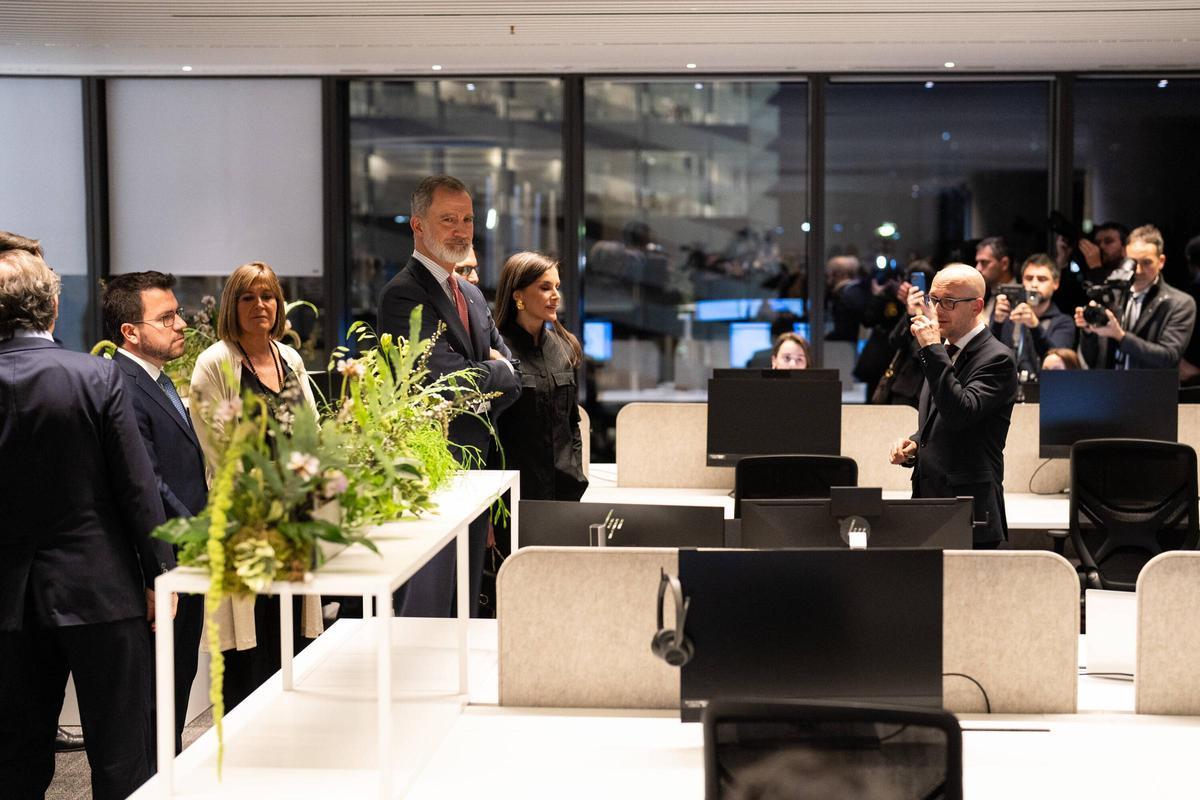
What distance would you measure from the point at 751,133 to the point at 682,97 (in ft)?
1.50

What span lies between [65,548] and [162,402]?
0.63 meters

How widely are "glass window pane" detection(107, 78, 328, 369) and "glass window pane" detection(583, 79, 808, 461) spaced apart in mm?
1636

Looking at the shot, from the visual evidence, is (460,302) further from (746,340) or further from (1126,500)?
(746,340)

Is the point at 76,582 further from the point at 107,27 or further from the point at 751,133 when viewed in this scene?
the point at 751,133

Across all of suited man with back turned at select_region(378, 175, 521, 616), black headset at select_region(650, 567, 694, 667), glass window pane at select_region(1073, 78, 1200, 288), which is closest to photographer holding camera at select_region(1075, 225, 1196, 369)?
glass window pane at select_region(1073, 78, 1200, 288)

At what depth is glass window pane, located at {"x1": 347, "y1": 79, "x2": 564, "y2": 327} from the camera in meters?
7.41

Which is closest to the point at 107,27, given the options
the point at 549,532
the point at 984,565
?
the point at 549,532

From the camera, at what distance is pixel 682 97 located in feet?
24.4

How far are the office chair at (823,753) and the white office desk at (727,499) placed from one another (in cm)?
258

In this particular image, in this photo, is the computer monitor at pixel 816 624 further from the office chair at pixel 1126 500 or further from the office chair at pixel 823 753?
the office chair at pixel 1126 500

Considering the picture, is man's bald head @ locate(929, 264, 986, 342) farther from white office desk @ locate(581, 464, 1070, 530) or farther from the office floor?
the office floor

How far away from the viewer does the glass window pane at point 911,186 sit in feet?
24.1

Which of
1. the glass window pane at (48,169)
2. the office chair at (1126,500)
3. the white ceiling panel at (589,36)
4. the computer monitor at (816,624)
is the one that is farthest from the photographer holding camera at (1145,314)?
the glass window pane at (48,169)

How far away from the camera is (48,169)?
23.9 feet
